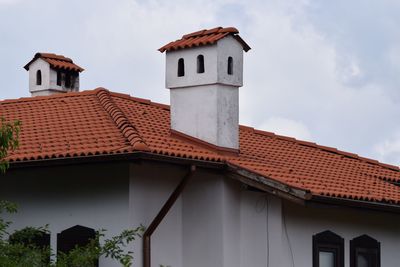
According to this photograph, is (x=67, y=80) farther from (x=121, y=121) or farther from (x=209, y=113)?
(x=121, y=121)

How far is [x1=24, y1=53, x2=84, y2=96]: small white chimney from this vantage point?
928 inches

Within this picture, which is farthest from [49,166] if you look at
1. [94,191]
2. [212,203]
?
[212,203]

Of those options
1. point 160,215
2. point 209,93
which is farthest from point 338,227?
point 160,215

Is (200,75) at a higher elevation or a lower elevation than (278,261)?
higher

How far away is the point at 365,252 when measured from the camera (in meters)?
20.6

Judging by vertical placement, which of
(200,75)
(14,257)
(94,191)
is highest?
(200,75)

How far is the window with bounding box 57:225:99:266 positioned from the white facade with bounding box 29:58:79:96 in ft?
21.0

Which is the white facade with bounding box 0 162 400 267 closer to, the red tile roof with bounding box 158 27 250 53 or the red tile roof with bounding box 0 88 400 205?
the red tile roof with bounding box 0 88 400 205

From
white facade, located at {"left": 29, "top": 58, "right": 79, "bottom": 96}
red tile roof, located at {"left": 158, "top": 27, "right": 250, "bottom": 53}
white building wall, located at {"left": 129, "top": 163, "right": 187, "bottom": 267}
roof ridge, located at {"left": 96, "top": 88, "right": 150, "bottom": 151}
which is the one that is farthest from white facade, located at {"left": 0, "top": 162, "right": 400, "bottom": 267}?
white facade, located at {"left": 29, "top": 58, "right": 79, "bottom": 96}

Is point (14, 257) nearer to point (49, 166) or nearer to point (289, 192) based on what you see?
point (49, 166)

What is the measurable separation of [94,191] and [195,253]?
75.8 inches

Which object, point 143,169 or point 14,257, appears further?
point 143,169

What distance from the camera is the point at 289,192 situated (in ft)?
57.5

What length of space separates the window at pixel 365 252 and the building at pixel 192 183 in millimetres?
25
